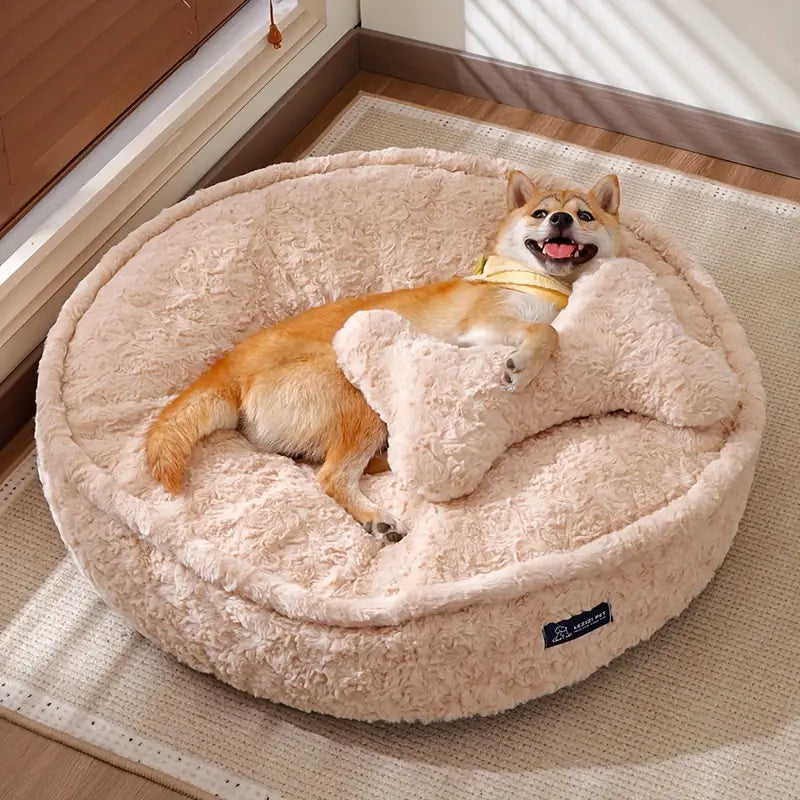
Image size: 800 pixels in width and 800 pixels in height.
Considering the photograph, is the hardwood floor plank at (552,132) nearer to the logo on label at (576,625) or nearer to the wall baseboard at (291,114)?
the wall baseboard at (291,114)

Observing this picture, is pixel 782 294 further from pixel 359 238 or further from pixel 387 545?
pixel 387 545

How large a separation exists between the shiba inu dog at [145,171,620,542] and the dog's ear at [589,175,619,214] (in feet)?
0.04

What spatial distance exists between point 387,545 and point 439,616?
0.72 feet

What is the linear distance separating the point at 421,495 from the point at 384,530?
0.28 feet

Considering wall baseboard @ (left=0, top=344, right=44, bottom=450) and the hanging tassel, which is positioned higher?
the hanging tassel

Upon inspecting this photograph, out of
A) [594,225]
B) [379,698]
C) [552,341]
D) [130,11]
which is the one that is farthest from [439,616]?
[130,11]

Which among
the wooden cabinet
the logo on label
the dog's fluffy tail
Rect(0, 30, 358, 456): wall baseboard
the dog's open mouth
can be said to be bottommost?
the logo on label

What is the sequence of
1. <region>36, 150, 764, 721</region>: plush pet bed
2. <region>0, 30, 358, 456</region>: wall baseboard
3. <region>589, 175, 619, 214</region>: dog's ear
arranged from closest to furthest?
<region>36, 150, 764, 721</region>: plush pet bed → <region>589, 175, 619, 214</region>: dog's ear → <region>0, 30, 358, 456</region>: wall baseboard

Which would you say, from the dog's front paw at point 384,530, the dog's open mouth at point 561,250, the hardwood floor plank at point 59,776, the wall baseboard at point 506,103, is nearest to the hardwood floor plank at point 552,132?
the wall baseboard at point 506,103

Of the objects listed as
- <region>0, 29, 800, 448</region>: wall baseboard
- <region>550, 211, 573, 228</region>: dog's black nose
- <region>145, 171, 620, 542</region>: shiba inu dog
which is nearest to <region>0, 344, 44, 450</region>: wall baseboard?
<region>145, 171, 620, 542</region>: shiba inu dog

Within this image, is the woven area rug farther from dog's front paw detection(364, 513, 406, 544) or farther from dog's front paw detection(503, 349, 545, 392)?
dog's front paw detection(503, 349, 545, 392)

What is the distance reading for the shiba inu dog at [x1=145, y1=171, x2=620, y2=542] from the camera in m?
2.12

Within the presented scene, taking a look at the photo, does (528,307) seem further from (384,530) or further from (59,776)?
(59,776)

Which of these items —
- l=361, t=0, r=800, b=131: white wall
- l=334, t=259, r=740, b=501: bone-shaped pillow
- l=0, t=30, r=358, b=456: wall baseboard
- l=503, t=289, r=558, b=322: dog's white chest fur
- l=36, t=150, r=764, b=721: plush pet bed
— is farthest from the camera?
l=0, t=30, r=358, b=456: wall baseboard
